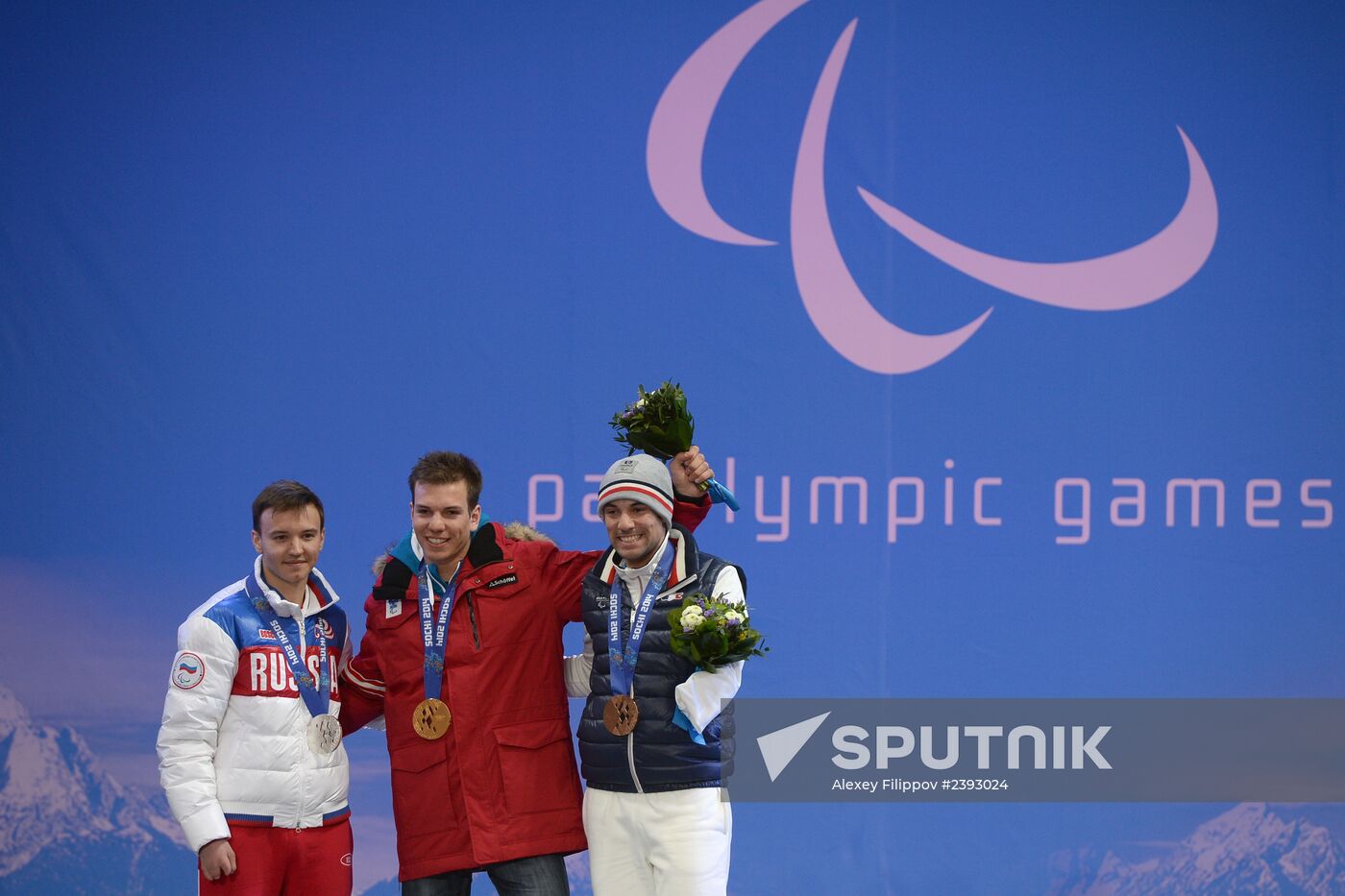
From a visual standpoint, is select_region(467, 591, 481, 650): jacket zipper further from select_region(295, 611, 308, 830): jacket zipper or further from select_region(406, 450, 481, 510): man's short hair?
select_region(295, 611, 308, 830): jacket zipper

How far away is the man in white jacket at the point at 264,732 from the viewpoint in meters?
2.83

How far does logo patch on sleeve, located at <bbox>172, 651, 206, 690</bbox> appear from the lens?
2832 mm

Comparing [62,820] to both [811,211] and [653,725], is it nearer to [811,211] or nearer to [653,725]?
[653,725]

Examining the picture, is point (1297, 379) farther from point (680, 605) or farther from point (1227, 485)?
point (680, 605)

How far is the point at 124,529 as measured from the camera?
4.45 m

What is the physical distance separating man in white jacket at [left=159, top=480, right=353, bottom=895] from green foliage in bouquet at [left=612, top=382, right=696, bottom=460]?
77 centimetres

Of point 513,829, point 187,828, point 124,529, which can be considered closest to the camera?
point 187,828

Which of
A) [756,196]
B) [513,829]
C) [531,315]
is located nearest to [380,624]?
[513,829]

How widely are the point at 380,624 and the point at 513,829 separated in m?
0.56

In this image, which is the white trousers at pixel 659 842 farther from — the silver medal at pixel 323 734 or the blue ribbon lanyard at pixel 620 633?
the silver medal at pixel 323 734

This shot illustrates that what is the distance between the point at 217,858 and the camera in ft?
9.18

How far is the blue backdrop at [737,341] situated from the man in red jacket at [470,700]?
1.39 metres

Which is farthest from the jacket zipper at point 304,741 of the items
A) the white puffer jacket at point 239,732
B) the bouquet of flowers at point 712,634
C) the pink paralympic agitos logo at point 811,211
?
the pink paralympic agitos logo at point 811,211

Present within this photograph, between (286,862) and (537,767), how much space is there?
573mm
